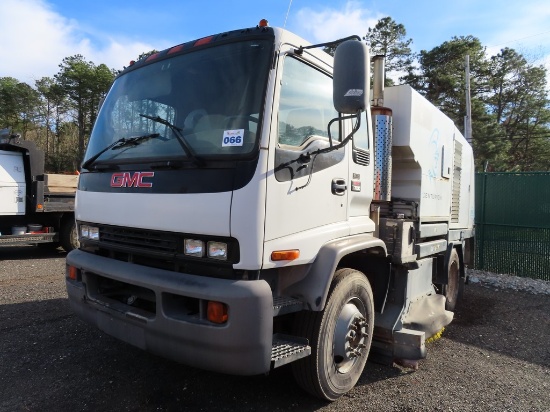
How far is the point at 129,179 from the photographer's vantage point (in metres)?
2.85

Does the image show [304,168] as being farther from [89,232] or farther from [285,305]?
[89,232]

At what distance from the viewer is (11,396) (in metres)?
3.02

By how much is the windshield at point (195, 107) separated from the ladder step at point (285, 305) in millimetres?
947

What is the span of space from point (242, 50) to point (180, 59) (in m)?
0.58

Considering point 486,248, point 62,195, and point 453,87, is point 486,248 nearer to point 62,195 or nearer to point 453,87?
point 62,195

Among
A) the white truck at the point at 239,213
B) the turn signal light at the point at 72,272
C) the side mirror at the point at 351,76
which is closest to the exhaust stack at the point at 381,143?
the white truck at the point at 239,213

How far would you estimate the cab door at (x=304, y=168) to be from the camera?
2516 mm

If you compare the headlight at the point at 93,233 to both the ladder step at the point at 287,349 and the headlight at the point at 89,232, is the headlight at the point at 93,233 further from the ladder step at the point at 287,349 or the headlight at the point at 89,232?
the ladder step at the point at 287,349

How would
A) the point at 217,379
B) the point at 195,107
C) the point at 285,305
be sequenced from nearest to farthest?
the point at 285,305
the point at 195,107
the point at 217,379

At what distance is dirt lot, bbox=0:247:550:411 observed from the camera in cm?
Result: 302

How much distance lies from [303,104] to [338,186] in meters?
0.64

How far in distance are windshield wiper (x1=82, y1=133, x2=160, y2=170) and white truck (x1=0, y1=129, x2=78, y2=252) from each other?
6339 mm

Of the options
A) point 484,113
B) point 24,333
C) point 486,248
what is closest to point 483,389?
point 24,333

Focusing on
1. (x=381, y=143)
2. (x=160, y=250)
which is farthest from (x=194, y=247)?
(x=381, y=143)
